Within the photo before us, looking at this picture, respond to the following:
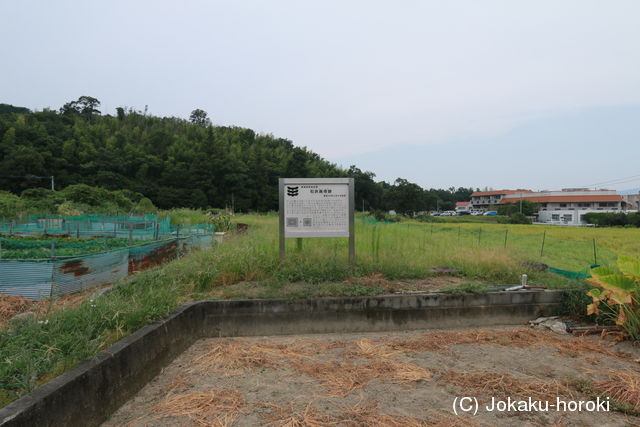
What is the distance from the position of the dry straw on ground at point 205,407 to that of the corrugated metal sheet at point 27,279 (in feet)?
14.6

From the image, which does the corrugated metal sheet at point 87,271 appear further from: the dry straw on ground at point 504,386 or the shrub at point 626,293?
the shrub at point 626,293

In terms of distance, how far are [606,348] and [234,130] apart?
267ft

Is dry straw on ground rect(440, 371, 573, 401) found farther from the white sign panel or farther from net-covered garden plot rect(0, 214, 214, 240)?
net-covered garden plot rect(0, 214, 214, 240)

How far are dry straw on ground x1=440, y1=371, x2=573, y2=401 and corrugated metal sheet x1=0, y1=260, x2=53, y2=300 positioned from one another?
20.1ft

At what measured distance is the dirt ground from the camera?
2674 mm

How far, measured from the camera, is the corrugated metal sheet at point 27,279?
602cm

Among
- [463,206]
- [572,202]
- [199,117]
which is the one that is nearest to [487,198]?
[463,206]

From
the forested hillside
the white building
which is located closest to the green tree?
the forested hillside

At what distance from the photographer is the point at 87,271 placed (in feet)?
21.5

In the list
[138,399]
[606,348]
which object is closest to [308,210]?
[138,399]

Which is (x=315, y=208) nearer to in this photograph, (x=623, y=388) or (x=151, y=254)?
(x=623, y=388)

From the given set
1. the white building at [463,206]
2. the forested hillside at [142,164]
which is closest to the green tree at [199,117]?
the forested hillside at [142,164]

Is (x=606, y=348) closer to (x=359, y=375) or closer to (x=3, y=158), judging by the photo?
(x=359, y=375)

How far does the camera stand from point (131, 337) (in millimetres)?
3166
